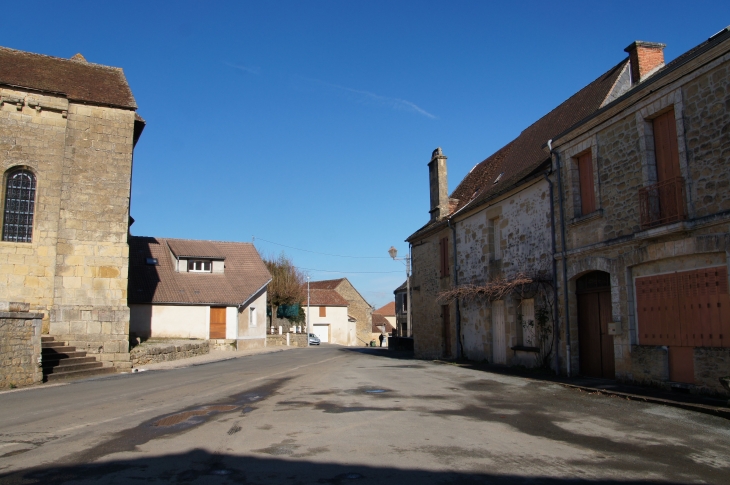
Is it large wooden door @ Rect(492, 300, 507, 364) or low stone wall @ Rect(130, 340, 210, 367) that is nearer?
large wooden door @ Rect(492, 300, 507, 364)

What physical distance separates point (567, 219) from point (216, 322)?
21947mm

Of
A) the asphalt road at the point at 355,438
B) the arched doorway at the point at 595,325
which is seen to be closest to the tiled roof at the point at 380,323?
the arched doorway at the point at 595,325

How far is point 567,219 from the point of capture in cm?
1353

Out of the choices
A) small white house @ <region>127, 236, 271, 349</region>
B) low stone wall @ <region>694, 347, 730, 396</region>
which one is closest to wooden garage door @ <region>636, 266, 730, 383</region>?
low stone wall @ <region>694, 347, 730, 396</region>

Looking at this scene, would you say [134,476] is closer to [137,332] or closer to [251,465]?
[251,465]

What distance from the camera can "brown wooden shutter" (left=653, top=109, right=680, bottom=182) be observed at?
10.4 m

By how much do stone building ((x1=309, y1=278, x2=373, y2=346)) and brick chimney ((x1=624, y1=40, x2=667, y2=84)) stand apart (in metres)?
49.8

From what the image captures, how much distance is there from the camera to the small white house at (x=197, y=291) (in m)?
29.2

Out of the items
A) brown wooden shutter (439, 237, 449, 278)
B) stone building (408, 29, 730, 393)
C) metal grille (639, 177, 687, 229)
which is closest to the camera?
stone building (408, 29, 730, 393)

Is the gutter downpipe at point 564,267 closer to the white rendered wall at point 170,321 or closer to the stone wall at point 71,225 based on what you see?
the stone wall at point 71,225

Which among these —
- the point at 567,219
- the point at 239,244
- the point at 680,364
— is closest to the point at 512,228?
the point at 567,219

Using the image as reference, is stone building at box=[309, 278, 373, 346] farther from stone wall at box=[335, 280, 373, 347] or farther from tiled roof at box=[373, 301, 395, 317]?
tiled roof at box=[373, 301, 395, 317]

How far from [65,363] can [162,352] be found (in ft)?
16.3

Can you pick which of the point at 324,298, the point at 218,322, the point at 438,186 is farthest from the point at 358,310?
the point at 438,186
